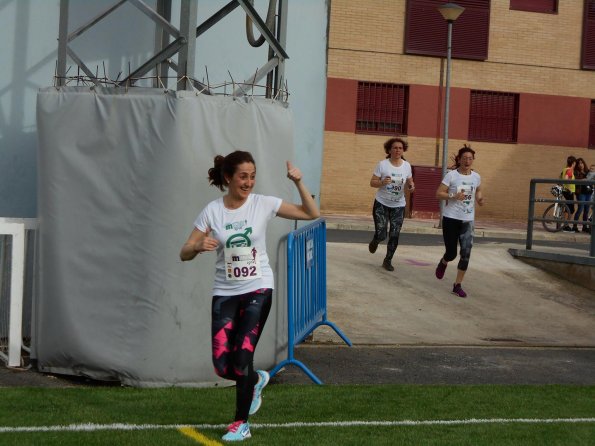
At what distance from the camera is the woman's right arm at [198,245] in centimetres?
805

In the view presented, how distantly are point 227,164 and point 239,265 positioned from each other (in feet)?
2.20

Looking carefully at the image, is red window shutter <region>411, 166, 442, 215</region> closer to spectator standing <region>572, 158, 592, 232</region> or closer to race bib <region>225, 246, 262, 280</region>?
spectator standing <region>572, 158, 592, 232</region>

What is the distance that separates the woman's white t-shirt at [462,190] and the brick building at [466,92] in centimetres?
1712

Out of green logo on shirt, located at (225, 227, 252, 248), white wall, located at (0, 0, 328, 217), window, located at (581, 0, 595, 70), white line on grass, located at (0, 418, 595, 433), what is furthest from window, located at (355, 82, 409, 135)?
green logo on shirt, located at (225, 227, 252, 248)

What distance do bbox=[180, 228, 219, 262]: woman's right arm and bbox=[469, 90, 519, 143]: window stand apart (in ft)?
90.2

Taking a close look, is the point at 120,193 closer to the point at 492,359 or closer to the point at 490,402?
the point at 490,402

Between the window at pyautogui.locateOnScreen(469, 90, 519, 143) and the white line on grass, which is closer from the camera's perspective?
the white line on grass

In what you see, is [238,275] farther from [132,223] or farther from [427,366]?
[427,366]

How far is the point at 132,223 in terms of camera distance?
34.7 ft

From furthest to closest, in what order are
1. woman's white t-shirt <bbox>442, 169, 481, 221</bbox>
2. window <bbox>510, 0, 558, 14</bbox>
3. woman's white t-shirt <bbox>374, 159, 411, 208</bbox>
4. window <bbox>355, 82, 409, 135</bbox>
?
1. window <bbox>510, 0, 558, 14</bbox>
2. window <bbox>355, 82, 409, 135</bbox>
3. woman's white t-shirt <bbox>374, 159, 411, 208</bbox>
4. woman's white t-shirt <bbox>442, 169, 481, 221</bbox>

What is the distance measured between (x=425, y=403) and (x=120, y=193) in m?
3.03

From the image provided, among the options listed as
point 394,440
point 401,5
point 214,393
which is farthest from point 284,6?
point 401,5

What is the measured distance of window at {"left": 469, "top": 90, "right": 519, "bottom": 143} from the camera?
35.4 m

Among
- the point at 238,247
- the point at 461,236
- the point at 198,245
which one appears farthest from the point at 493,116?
the point at 198,245
